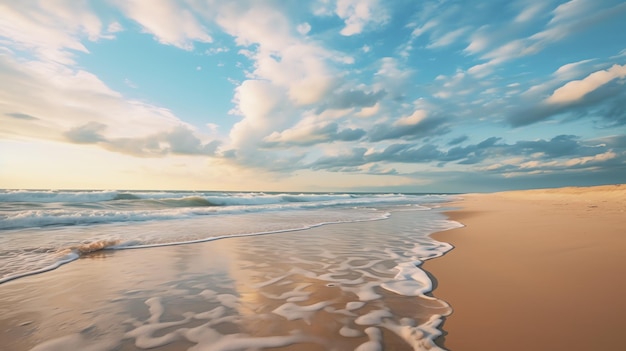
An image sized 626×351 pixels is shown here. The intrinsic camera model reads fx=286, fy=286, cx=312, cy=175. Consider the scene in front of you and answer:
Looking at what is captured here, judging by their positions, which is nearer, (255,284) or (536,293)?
(536,293)

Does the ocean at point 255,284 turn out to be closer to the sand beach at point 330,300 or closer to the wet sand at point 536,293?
the sand beach at point 330,300

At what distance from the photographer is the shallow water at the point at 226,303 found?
7.86ft

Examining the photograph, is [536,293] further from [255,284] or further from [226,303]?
[226,303]

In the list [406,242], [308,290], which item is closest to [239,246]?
[308,290]

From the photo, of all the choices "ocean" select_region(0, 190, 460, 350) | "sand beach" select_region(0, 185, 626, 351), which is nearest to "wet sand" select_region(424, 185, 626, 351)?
"sand beach" select_region(0, 185, 626, 351)

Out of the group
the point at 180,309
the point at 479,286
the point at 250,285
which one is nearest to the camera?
the point at 180,309

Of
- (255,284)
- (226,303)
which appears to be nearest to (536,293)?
(255,284)

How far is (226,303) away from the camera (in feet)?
10.5

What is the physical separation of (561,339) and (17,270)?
6970mm

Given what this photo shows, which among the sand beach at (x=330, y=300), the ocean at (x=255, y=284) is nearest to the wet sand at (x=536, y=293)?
the sand beach at (x=330, y=300)

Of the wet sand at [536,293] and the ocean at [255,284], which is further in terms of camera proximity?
the ocean at [255,284]

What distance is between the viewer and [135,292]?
3.56 meters

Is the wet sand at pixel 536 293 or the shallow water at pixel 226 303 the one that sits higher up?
the wet sand at pixel 536 293

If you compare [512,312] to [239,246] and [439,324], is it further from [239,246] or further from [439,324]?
[239,246]
